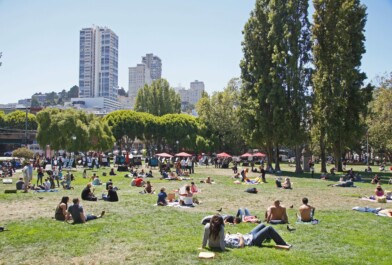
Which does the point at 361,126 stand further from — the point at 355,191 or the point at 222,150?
the point at 222,150

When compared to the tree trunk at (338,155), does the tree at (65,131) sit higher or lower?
higher

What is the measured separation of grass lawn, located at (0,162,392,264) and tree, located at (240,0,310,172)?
83.6ft

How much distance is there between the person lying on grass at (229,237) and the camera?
1039 cm

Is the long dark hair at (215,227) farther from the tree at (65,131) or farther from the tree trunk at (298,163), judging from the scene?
the tree at (65,131)

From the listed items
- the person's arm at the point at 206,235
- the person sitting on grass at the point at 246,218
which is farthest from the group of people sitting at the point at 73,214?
the person's arm at the point at 206,235

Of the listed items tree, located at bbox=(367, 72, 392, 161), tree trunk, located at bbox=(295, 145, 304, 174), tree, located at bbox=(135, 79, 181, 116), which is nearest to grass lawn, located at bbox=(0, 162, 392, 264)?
tree trunk, located at bbox=(295, 145, 304, 174)

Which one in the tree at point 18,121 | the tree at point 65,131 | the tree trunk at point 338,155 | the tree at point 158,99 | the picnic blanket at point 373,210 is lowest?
the picnic blanket at point 373,210

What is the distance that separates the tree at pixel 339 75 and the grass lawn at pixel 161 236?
2568 cm

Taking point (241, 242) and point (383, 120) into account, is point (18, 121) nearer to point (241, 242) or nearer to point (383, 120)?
point (383, 120)

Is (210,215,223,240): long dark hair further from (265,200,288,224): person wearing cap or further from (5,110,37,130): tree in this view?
(5,110,37,130): tree

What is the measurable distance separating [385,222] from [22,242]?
12.4m

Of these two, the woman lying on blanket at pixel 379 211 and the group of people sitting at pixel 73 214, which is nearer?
the group of people sitting at pixel 73 214

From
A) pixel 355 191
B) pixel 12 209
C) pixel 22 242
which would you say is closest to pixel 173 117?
pixel 355 191

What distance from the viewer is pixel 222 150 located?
80188 millimetres
